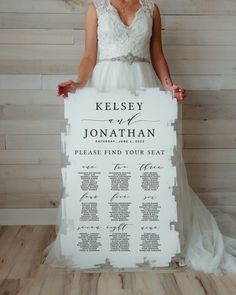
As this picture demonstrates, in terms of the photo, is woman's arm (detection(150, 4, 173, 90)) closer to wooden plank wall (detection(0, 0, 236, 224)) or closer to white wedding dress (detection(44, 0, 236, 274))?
white wedding dress (detection(44, 0, 236, 274))

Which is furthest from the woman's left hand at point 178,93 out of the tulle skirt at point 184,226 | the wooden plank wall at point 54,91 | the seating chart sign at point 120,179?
the wooden plank wall at point 54,91

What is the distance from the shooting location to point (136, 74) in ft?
6.32

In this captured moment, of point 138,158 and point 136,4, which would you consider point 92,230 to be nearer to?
point 138,158

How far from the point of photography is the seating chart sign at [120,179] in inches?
70.2

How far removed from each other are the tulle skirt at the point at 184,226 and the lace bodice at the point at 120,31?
6cm

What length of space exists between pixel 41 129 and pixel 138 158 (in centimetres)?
82

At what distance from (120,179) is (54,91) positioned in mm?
829

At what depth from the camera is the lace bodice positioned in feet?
6.23

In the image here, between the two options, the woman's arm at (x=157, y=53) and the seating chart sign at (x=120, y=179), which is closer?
the seating chart sign at (x=120, y=179)

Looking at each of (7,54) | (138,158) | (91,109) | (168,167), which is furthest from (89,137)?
(7,54)

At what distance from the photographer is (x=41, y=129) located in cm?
239

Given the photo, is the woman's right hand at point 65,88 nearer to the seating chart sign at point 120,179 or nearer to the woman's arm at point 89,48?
the seating chart sign at point 120,179

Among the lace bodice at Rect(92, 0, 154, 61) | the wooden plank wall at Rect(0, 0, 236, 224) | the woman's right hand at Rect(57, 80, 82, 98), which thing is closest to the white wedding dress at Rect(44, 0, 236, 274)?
the lace bodice at Rect(92, 0, 154, 61)

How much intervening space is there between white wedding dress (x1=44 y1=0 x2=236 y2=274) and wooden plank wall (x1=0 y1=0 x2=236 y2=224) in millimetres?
420
